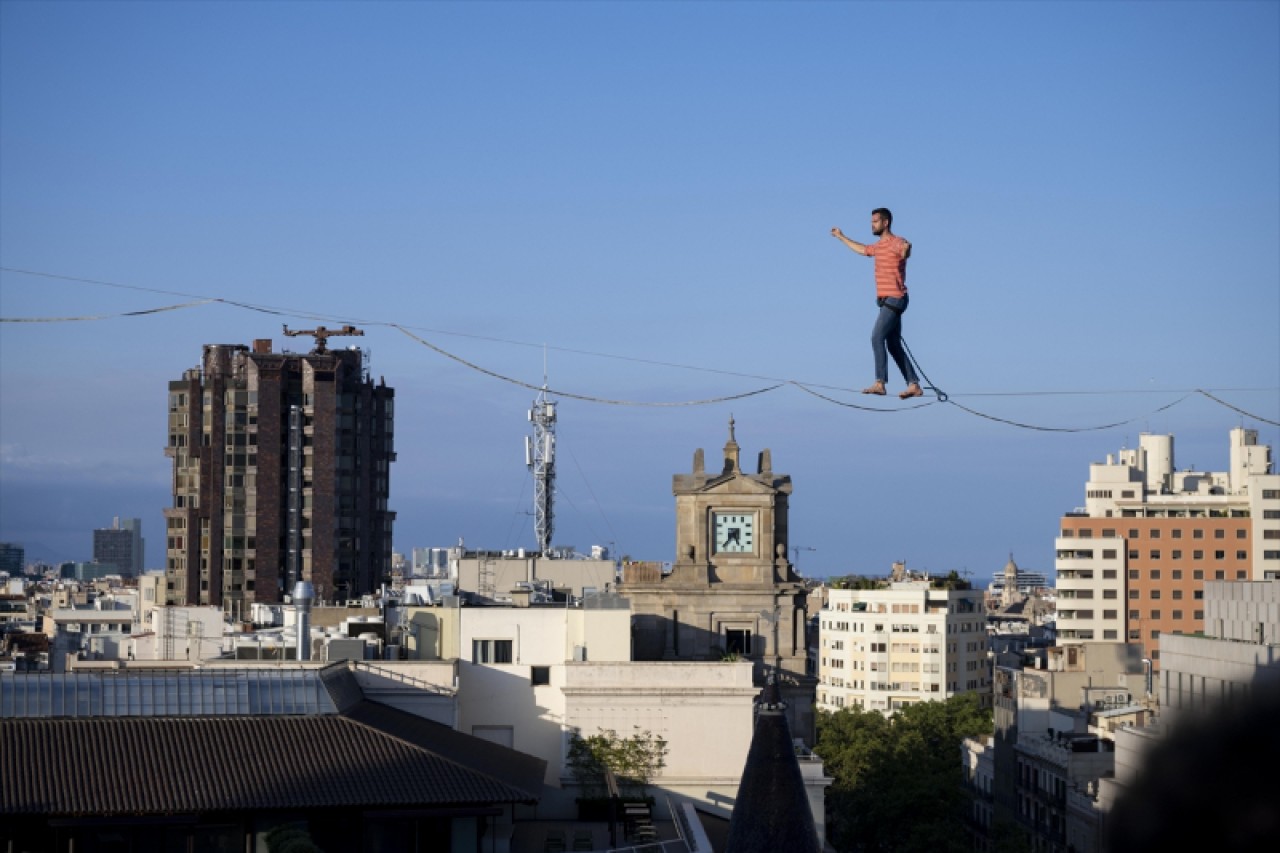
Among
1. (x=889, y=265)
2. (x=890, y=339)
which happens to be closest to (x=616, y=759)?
(x=890, y=339)

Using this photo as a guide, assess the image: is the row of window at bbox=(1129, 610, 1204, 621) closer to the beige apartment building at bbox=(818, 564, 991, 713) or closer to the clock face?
the beige apartment building at bbox=(818, 564, 991, 713)

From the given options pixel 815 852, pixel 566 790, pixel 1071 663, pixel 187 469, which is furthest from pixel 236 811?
pixel 187 469

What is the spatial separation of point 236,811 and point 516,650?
16.4 metres

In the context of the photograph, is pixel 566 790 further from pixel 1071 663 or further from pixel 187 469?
pixel 187 469

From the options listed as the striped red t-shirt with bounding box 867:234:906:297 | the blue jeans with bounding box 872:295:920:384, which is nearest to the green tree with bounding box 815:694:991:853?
the blue jeans with bounding box 872:295:920:384

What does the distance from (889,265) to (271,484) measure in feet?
450

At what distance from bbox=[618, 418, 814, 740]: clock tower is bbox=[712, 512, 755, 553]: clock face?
40 mm

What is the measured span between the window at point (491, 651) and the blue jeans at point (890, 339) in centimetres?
4076

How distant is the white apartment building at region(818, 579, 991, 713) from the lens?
157 metres

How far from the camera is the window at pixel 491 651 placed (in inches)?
2224

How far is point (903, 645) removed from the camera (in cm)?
15725

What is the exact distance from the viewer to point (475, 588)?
8506 cm

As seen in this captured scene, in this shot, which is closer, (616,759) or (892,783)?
(616,759)

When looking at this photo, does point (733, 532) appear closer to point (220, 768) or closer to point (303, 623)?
point (303, 623)
